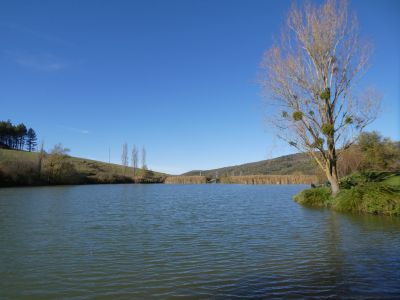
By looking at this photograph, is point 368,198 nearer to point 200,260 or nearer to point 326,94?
point 326,94

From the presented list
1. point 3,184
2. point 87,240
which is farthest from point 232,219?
point 3,184

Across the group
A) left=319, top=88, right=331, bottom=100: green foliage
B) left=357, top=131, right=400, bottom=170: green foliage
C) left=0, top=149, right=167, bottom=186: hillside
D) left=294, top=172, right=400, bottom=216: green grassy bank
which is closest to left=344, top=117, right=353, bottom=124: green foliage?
left=319, top=88, right=331, bottom=100: green foliage

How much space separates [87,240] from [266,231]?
640cm

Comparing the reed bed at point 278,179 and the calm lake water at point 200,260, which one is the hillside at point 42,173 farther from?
the calm lake water at point 200,260

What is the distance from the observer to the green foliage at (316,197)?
2126cm

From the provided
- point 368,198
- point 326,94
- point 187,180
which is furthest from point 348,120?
point 187,180

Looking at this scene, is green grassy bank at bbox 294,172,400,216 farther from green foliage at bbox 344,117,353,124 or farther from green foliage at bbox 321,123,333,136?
green foliage at bbox 344,117,353,124

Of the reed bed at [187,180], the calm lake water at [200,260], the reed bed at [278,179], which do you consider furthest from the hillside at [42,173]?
the calm lake water at [200,260]

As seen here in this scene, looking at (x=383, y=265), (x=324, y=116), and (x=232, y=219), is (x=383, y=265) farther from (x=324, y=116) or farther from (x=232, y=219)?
(x=324, y=116)

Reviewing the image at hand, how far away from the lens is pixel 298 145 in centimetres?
2162

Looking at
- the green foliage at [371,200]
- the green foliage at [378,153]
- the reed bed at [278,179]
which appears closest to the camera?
the green foliage at [371,200]

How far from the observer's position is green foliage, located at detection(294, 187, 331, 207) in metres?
21.3

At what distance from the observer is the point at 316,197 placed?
22.0 m

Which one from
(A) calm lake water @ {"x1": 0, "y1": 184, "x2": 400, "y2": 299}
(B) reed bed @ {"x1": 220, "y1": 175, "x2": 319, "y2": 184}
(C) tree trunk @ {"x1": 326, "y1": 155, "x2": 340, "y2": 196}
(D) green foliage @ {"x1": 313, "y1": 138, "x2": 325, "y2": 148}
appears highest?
(D) green foliage @ {"x1": 313, "y1": 138, "x2": 325, "y2": 148}
